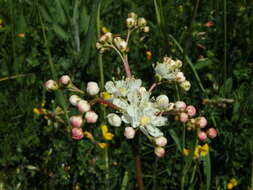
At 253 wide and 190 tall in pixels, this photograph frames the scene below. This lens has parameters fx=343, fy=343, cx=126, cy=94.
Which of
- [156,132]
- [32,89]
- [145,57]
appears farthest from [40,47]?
[156,132]

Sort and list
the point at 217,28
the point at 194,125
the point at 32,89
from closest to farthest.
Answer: the point at 194,125 < the point at 32,89 < the point at 217,28

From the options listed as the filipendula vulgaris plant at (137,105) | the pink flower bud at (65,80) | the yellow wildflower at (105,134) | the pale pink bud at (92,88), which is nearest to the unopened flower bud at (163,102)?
the filipendula vulgaris plant at (137,105)

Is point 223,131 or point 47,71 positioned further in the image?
point 47,71

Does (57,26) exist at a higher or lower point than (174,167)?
higher

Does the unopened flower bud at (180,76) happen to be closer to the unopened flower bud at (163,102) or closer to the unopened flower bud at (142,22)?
the unopened flower bud at (163,102)

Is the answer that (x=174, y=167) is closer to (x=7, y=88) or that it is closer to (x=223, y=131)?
(x=223, y=131)

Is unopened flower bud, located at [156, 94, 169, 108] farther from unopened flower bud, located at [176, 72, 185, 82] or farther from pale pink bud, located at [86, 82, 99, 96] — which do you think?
pale pink bud, located at [86, 82, 99, 96]

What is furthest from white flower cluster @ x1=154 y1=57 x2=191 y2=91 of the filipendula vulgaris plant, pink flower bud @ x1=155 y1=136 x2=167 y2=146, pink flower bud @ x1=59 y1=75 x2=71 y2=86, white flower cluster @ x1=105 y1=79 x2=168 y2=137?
pink flower bud @ x1=59 y1=75 x2=71 y2=86
